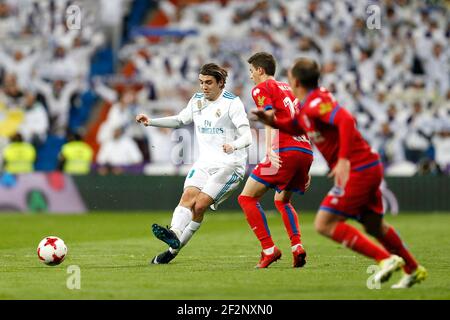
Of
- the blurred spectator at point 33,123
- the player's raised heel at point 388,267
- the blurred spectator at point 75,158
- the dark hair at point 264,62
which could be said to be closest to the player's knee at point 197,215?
the dark hair at point 264,62

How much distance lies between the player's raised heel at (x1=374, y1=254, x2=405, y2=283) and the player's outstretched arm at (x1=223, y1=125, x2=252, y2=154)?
259 cm

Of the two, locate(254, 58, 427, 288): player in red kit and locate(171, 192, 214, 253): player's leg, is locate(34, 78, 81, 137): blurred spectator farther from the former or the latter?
locate(254, 58, 427, 288): player in red kit

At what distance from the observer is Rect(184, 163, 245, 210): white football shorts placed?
1150cm

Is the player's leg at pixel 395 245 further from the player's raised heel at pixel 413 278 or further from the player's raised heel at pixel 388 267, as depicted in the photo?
the player's raised heel at pixel 388 267

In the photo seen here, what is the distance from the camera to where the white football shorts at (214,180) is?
37.7 ft

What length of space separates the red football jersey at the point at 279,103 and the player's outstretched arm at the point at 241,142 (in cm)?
31

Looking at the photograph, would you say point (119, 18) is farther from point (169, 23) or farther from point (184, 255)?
point (184, 255)

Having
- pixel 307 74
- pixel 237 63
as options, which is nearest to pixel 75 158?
pixel 237 63

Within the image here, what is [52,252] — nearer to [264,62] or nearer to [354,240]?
[264,62]

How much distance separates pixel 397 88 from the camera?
25.1m

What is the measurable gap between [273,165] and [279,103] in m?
0.71

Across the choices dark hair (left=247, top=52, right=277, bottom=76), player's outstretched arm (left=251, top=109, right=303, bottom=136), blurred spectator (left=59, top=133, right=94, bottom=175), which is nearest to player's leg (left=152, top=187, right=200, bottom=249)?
dark hair (left=247, top=52, right=277, bottom=76)
